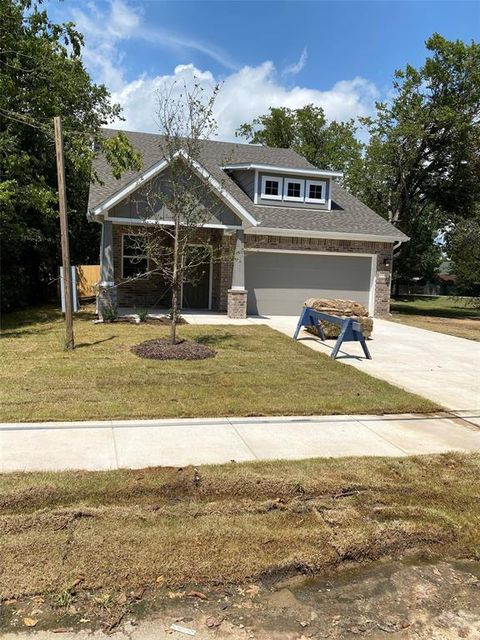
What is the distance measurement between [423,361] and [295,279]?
8205mm

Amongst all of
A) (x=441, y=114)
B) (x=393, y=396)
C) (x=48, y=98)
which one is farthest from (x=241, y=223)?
(x=441, y=114)

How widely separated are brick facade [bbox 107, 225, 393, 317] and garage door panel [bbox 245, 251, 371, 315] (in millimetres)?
394

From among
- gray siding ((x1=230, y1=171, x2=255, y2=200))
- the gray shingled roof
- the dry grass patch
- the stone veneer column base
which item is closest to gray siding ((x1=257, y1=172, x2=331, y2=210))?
the gray shingled roof

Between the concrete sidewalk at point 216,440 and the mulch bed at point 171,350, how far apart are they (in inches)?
138

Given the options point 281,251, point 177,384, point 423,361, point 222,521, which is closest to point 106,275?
point 281,251

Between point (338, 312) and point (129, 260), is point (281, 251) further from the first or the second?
point (338, 312)

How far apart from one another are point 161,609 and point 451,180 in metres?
25.6

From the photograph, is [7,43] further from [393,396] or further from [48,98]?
[393,396]

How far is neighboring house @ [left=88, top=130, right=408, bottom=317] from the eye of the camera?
1738 centimetres

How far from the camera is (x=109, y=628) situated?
8.93 ft

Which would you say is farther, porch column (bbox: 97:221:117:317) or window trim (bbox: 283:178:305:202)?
window trim (bbox: 283:178:305:202)

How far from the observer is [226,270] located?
17.5 m

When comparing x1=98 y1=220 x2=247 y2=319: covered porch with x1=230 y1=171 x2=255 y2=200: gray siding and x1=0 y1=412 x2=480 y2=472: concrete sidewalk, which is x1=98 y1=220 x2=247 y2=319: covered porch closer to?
x1=230 y1=171 x2=255 y2=200: gray siding

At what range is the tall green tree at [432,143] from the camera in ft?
74.4
